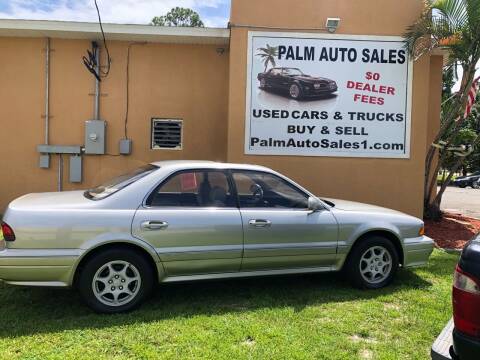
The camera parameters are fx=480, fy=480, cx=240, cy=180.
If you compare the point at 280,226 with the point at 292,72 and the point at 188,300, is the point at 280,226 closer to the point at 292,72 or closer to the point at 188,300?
the point at 188,300

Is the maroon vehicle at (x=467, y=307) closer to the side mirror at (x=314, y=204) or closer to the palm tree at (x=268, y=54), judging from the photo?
the side mirror at (x=314, y=204)

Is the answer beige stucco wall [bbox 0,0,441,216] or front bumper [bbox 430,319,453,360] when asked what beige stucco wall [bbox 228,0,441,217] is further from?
front bumper [bbox 430,319,453,360]

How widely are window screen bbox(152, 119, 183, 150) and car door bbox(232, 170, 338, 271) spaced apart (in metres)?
4.71

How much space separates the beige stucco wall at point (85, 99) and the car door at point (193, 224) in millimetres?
4831

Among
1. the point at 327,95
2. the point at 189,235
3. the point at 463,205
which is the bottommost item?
the point at 463,205

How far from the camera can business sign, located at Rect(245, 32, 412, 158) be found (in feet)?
28.5

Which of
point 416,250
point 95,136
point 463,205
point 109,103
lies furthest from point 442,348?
point 463,205

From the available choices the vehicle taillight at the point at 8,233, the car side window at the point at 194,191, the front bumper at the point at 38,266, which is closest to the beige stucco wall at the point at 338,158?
the car side window at the point at 194,191

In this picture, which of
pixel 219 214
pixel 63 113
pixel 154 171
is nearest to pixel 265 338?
pixel 219 214

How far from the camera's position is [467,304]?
251cm

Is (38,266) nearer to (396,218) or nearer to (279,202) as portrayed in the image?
(279,202)

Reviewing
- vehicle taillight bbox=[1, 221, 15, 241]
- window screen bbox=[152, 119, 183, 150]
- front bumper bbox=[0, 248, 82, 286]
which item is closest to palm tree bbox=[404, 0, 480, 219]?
window screen bbox=[152, 119, 183, 150]

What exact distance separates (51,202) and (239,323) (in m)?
2.11

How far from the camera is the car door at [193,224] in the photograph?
4.60 metres
